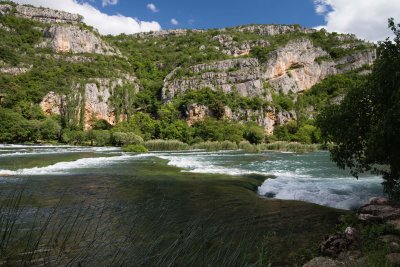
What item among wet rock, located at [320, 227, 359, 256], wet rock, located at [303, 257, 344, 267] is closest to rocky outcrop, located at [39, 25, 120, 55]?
wet rock, located at [320, 227, 359, 256]

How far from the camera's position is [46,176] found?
21.0 m

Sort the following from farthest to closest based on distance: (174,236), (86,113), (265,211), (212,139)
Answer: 1. (86,113)
2. (212,139)
3. (265,211)
4. (174,236)

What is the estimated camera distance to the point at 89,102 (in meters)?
104

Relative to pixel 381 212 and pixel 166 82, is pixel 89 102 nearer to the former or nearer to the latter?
pixel 166 82

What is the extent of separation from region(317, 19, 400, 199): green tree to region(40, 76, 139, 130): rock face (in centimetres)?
9131

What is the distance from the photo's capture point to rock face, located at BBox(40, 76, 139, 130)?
96.8 metres

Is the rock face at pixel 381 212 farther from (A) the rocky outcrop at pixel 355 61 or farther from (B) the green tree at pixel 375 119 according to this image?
(A) the rocky outcrop at pixel 355 61

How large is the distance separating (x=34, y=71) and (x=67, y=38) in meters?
25.8

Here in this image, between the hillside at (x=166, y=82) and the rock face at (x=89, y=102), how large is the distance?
35 centimetres

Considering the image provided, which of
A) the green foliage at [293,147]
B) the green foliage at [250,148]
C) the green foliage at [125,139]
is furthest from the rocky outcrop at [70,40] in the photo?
the green foliage at [293,147]

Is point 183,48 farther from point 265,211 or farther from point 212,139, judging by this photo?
point 265,211

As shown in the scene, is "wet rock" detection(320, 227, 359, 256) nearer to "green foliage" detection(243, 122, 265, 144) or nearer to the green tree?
the green tree

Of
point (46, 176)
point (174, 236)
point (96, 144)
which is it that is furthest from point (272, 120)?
point (174, 236)

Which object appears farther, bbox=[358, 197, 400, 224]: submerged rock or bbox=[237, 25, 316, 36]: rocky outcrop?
bbox=[237, 25, 316, 36]: rocky outcrop
